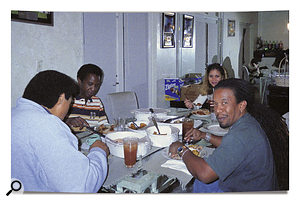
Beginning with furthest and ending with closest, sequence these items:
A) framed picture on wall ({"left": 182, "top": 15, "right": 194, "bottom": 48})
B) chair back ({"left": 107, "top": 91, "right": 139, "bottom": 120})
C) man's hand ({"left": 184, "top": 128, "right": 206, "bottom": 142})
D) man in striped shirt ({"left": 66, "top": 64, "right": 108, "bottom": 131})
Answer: framed picture on wall ({"left": 182, "top": 15, "right": 194, "bottom": 48})
chair back ({"left": 107, "top": 91, "right": 139, "bottom": 120})
man in striped shirt ({"left": 66, "top": 64, "right": 108, "bottom": 131})
man's hand ({"left": 184, "top": 128, "right": 206, "bottom": 142})

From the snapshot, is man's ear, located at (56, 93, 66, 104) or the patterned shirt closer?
man's ear, located at (56, 93, 66, 104)

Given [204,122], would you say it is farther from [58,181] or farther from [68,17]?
[68,17]

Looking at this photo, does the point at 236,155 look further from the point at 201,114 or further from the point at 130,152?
the point at 201,114

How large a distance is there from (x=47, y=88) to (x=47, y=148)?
0.70 ft

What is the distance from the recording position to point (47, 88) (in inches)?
37.3

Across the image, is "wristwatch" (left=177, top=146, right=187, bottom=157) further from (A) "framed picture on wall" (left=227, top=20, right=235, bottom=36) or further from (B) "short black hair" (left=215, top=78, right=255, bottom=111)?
(A) "framed picture on wall" (left=227, top=20, right=235, bottom=36)

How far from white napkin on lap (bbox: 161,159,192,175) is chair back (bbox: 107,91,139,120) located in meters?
1.23

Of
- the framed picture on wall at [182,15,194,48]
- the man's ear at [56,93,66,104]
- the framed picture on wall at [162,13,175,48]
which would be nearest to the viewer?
the man's ear at [56,93,66,104]

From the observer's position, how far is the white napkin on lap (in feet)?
3.55

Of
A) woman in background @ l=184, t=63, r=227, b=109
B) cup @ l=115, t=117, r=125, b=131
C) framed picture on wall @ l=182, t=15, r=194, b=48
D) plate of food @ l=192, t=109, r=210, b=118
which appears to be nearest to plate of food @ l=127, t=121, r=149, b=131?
cup @ l=115, t=117, r=125, b=131

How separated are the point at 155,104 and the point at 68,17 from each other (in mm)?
1601

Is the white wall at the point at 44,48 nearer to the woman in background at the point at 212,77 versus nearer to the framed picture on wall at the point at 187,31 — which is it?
the woman in background at the point at 212,77
